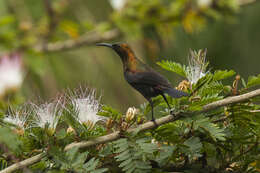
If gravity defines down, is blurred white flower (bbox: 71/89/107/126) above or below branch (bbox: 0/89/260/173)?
above

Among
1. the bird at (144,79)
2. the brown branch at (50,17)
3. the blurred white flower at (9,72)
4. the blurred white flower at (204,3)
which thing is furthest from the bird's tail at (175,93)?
the brown branch at (50,17)

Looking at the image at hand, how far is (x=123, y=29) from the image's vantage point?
3.41 m

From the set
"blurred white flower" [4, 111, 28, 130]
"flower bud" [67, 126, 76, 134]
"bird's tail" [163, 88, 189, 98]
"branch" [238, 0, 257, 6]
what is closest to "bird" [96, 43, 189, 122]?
"bird's tail" [163, 88, 189, 98]

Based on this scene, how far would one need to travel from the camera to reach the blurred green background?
3373 mm

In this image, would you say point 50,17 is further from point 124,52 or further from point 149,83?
point 149,83

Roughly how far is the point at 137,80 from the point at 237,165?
50 cm

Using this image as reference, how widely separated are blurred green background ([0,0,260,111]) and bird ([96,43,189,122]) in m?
0.08

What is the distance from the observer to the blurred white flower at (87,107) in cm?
128

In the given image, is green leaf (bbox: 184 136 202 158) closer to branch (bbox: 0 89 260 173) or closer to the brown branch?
branch (bbox: 0 89 260 173)

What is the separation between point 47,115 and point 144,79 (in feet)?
1.34

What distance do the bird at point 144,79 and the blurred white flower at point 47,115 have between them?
11.4 inches

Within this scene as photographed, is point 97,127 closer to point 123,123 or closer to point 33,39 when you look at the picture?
point 123,123

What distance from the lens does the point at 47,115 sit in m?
1.25

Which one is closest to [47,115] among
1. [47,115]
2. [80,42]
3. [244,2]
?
[47,115]
